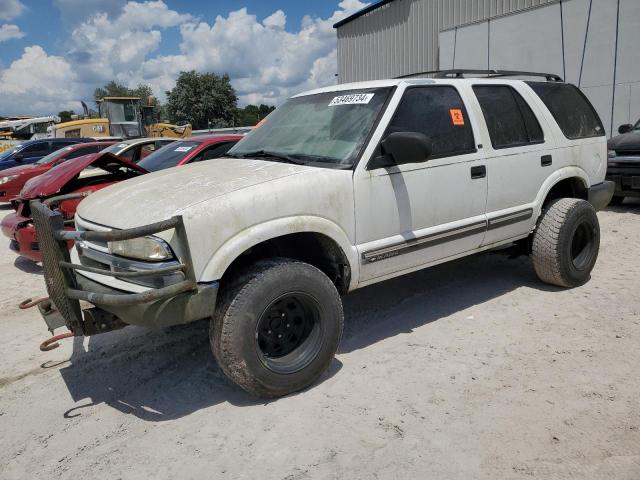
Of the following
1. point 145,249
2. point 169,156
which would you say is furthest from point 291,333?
point 169,156

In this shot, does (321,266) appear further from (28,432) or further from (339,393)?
(28,432)

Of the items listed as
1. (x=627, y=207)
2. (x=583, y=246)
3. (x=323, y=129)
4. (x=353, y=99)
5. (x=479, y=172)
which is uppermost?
(x=353, y=99)

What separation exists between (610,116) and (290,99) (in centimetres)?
1038

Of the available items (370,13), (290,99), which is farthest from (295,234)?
(370,13)

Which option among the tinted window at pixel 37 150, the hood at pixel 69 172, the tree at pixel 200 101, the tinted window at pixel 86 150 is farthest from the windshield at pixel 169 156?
the tree at pixel 200 101

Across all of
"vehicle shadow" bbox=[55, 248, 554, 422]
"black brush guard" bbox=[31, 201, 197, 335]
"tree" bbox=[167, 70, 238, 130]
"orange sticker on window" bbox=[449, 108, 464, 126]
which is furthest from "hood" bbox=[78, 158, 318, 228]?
"tree" bbox=[167, 70, 238, 130]

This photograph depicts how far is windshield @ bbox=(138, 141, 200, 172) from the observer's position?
23.2ft

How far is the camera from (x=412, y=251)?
3.79 metres

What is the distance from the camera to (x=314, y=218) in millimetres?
3244

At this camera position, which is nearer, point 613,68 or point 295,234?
point 295,234

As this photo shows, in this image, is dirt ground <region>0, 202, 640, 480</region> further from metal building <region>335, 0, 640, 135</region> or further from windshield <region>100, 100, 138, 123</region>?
windshield <region>100, 100, 138, 123</region>

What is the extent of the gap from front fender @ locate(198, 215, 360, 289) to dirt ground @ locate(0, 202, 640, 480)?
2.74 feet

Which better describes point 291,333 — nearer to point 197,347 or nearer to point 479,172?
point 197,347

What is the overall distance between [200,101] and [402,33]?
40237 millimetres
